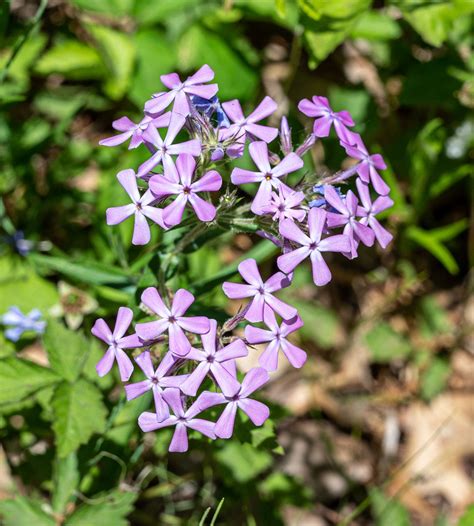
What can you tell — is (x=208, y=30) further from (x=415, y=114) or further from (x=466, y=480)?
(x=466, y=480)

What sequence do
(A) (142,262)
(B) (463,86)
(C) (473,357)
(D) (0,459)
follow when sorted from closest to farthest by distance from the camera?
(A) (142,262) → (D) (0,459) → (B) (463,86) → (C) (473,357)

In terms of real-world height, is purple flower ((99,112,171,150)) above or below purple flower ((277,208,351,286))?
above

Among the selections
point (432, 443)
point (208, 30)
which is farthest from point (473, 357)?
point (208, 30)

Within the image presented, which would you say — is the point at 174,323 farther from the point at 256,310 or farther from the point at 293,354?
the point at 293,354

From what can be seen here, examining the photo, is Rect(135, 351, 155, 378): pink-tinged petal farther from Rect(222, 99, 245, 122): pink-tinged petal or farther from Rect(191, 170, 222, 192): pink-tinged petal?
Rect(222, 99, 245, 122): pink-tinged petal

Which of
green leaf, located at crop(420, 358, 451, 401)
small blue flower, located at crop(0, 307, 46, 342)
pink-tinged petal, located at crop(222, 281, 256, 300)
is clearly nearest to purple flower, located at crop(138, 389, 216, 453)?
pink-tinged petal, located at crop(222, 281, 256, 300)

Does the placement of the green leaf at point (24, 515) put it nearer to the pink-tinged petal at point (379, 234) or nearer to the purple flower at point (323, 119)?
the pink-tinged petal at point (379, 234)

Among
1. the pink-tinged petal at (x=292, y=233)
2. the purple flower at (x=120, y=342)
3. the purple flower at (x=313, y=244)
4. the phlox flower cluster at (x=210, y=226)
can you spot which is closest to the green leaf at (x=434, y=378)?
the phlox flower cluster at (x=210, y=226)

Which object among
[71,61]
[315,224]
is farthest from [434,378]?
[71,61]
